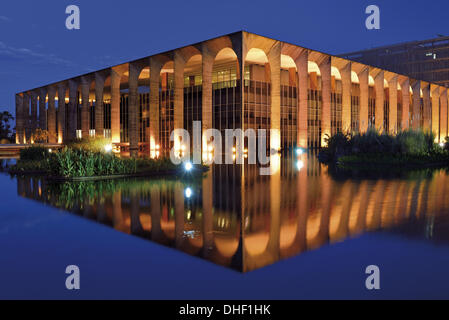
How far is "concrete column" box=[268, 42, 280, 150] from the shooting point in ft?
118

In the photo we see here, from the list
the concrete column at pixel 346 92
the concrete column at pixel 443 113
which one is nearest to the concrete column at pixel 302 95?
the concrete column at pixel 346 92

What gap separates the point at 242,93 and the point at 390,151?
15016 mm

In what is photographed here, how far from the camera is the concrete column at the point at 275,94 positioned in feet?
118

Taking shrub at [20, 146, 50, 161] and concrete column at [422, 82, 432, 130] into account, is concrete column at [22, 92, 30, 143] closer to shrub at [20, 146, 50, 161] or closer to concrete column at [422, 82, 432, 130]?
shrub at [20, 146, 50, 161]

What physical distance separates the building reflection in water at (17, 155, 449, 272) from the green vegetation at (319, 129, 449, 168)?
24.4ft

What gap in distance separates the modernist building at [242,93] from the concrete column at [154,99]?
4.7 inches

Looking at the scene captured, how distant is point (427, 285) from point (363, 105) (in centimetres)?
4910

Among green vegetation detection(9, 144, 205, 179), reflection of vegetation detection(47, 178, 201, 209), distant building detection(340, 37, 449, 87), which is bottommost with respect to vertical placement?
reflection of vegetation detection(47, 178, 201, 209)

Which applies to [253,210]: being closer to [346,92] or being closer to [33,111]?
[346,92]

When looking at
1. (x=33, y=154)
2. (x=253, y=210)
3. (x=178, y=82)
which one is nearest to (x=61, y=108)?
(x=178, y=82)

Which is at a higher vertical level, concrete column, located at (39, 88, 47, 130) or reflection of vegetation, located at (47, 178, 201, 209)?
concrete column, located at (39, 88, 47, 130)

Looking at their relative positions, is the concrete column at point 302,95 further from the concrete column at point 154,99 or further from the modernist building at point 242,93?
the concrete column at point 154,99

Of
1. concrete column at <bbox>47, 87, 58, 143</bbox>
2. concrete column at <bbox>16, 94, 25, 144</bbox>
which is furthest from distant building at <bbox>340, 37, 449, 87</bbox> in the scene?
concrete column at <bbox>16, 94, 25, 144</bbox>
